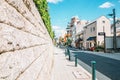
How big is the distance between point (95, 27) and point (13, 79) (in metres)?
63.5

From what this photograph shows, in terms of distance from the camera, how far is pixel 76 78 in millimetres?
11594

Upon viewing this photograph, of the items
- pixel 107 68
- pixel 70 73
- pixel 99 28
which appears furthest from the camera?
pixel 99 28

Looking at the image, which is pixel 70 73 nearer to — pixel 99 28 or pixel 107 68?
pixel 107 68

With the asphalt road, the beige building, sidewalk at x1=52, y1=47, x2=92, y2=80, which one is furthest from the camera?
the beige building

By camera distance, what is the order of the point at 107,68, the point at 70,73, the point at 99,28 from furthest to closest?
the point at 99,28, the point at 107,68, the point at 70,73

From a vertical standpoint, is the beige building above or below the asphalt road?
above

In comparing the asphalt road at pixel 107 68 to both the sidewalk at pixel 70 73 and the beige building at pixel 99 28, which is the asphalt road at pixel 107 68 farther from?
the beige building at pixel 99 28

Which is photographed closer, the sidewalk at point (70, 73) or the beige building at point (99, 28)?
the sidewalk at point (70, 73)

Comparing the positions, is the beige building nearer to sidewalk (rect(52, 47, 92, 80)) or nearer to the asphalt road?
the asphalt road

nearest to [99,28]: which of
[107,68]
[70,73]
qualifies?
[107,68]

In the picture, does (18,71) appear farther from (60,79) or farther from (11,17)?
(60,79)

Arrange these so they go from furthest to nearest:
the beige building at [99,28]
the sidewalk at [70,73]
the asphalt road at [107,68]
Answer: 1. the beige building at [99,28]
2. the asphalt road at [107,68]
3. the sidewalk at [70,73]

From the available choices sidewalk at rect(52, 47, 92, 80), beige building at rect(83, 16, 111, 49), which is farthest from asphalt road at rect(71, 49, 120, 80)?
beige building at rect(83, 16, 111, 49)

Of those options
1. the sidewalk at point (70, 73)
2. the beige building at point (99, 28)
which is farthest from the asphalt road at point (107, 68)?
the beige building at point (99, 28)
